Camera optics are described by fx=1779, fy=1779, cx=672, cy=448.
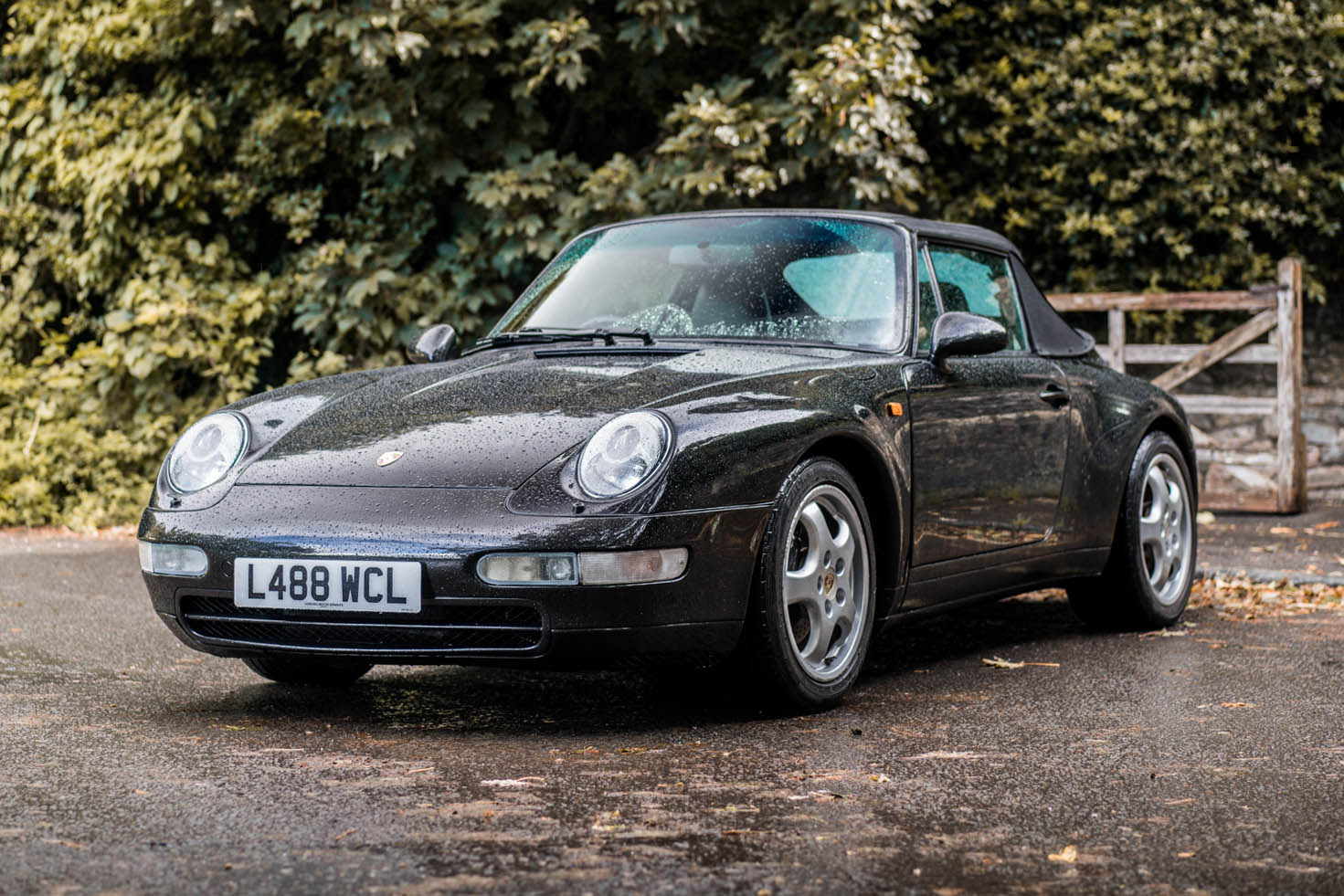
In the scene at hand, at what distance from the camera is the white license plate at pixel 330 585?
416 centimetres

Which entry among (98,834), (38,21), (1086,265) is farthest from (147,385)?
(98,834)

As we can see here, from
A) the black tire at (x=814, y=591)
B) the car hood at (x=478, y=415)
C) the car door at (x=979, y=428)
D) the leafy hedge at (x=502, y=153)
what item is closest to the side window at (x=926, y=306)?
the car door at (x=979, y=428)

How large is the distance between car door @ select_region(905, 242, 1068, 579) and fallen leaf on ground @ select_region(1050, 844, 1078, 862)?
75.5 inches

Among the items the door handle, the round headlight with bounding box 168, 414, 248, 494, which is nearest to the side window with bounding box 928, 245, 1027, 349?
the door handle

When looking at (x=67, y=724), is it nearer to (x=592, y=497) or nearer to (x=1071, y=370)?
(x=592, y=497)

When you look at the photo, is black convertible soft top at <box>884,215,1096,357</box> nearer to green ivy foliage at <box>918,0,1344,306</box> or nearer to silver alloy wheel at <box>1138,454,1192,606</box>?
silver alloy wheel at <box>1138,454,1192,606</box>

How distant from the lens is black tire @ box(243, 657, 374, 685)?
16.6 ft

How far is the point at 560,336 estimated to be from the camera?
17.9 ft

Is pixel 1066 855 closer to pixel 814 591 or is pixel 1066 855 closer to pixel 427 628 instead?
pixel 814 591

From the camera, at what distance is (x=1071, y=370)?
20.4ft

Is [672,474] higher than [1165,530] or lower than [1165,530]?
higher

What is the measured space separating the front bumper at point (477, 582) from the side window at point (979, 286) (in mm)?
1682

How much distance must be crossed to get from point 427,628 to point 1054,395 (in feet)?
8.67

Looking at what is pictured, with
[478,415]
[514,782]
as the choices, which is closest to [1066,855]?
[514,782]
